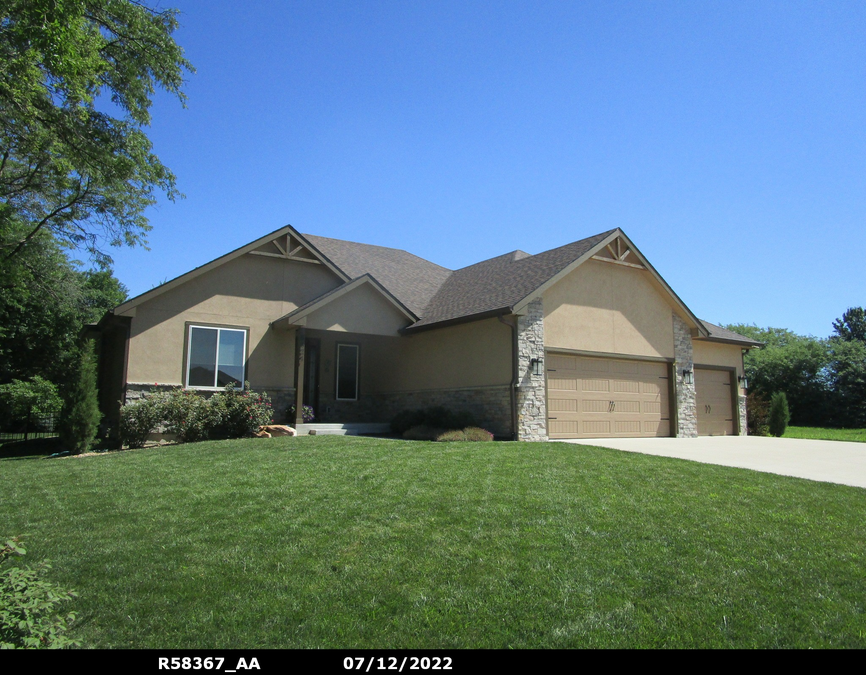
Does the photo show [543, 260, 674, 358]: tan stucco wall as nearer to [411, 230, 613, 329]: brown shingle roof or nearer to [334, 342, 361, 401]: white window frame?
[411, 230, 613, 329]: brown shingle roof

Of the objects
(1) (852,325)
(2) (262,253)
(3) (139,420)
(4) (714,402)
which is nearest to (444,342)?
(2) (262,253)

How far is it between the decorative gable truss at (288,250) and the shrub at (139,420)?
16.3 ft

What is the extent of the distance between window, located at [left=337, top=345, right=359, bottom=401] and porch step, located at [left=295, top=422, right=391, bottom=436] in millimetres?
2053

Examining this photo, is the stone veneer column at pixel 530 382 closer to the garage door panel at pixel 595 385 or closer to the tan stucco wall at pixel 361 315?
the garage door panel at pixel 595 385

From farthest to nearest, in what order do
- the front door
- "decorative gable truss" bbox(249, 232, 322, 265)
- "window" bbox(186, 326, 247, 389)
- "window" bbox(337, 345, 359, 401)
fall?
"window" bbox(337, 345, 359, 401) → the front door → "decorative gable truss" bbox(249, 232, 322, 265) → "window" bbox(186, 326, 247, 389)

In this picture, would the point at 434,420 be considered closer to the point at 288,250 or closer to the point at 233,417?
the point at 233,417

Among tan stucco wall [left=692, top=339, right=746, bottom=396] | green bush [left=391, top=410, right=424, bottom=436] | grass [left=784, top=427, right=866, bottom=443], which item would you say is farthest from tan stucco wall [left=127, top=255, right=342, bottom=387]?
grass [left=784, top=427, right=866, bottom=443]

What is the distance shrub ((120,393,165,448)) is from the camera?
45.7 feet

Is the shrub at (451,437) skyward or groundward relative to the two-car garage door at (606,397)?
groundward

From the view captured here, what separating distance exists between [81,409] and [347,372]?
7.39 m

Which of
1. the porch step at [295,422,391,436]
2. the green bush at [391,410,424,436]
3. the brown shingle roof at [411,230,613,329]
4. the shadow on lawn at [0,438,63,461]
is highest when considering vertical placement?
the brown shingle roof at [411,230,613,329]

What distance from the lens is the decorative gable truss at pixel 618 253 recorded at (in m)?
16.8

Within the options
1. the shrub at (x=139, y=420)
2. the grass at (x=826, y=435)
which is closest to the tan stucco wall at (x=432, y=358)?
the shrub at (x=139, y=420)

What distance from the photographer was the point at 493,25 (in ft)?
38.3
